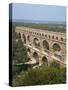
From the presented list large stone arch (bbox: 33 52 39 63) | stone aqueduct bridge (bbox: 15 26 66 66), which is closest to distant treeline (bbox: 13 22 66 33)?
stone aqueduct bridge (bbox: 15 26 66 66)

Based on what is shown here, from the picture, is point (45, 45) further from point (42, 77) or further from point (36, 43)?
point (42, 77)

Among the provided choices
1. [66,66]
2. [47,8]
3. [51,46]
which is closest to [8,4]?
[47,8]

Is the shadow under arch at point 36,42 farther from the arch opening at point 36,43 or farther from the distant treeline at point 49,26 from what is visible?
the distant treeline at point 49,26

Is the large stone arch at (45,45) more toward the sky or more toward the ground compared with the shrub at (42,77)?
more toward the sky

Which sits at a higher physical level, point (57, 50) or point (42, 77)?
point (57, 50)

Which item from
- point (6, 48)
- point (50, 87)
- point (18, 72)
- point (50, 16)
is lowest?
point (50, 87)

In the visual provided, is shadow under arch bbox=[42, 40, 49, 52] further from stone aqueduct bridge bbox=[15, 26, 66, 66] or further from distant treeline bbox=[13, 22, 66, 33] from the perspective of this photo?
distant treeline bbox=[13, 22, 66, 33]

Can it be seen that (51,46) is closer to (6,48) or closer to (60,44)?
(60,44)

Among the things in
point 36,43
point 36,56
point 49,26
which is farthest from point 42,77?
point 49,26

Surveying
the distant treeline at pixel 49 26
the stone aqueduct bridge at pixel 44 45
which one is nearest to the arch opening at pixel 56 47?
the stone aqueduct bridge at pixel 44 45
